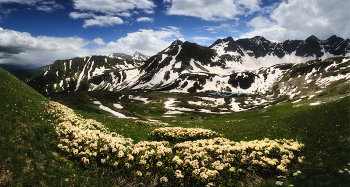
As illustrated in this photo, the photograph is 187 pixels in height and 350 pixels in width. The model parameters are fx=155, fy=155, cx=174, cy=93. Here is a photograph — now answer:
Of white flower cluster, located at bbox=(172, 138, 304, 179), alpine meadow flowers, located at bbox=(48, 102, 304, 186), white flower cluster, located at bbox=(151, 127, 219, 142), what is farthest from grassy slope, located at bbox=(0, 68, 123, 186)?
white flower cluster, located at bbox=(151, 127, 219, 142)

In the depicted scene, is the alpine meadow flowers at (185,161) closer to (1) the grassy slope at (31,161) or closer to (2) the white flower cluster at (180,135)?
(1) the grassy slope at (31,161)

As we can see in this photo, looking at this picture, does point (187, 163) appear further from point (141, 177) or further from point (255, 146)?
point (255, 146)

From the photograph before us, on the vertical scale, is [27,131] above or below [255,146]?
above

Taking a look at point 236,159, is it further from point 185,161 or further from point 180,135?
point 180,135

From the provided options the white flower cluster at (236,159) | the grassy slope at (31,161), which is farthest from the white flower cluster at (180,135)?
the grassy slope at (31,161)

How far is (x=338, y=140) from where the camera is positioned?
14164mm

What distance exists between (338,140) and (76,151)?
22056mm

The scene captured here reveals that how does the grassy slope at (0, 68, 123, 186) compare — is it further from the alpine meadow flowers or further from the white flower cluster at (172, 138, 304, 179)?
the white flower cluster at (172, 138, 304, 179)

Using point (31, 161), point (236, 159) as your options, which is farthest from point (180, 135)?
point (31, 161)

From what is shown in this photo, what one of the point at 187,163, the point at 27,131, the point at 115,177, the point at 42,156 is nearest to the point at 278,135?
the point at 187,163

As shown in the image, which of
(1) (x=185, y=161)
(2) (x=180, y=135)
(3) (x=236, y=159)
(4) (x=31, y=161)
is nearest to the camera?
(4) (x=31, y=161)

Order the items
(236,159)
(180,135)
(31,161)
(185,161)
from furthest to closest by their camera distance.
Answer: (180,135), (236,159), (185,161), (31,161)

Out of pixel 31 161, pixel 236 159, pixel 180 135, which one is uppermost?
pixel 31 161

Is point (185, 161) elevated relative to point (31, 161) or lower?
lower
